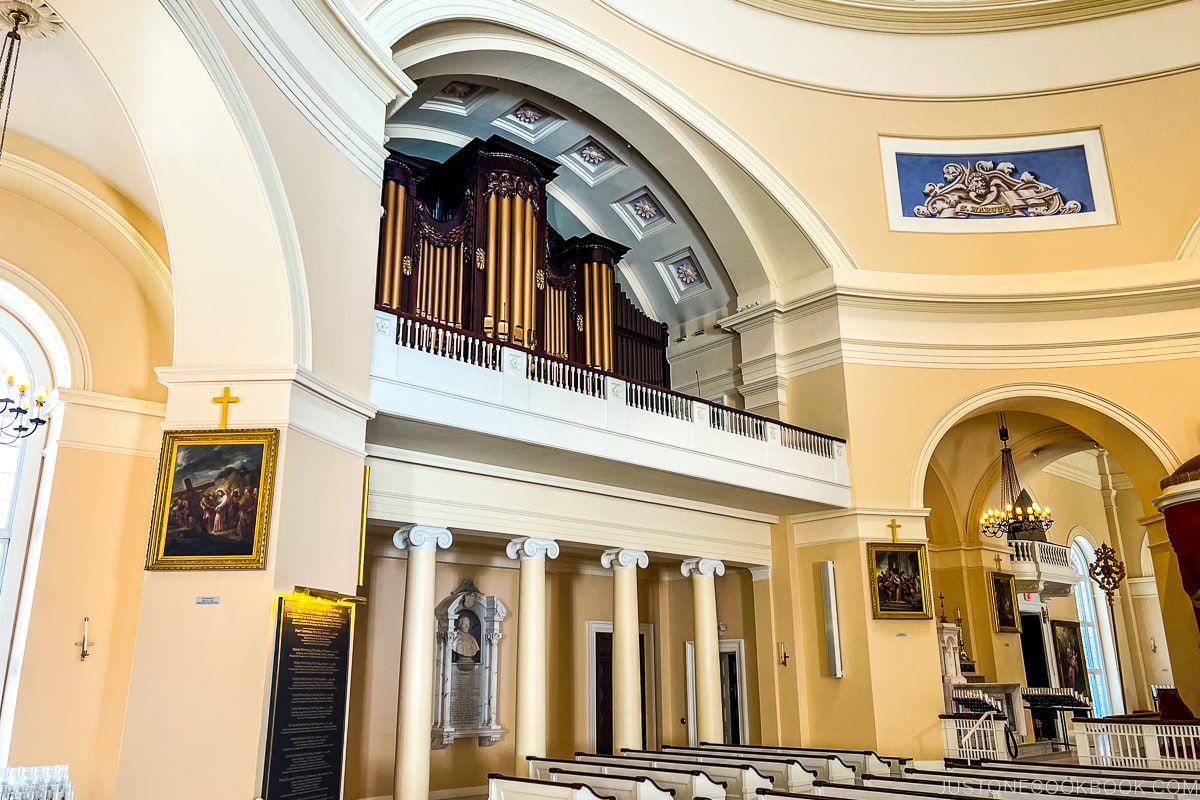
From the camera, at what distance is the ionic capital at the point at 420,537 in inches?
388

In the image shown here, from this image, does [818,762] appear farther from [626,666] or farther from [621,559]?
[621,559]

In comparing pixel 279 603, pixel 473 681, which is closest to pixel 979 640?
pixel 473 681

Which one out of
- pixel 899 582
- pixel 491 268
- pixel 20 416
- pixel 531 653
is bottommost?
pixel 531 653

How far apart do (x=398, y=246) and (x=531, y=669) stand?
213 inches

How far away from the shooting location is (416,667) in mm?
9414

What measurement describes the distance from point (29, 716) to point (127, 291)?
4310mm

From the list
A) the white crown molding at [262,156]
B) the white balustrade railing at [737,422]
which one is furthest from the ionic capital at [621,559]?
the white crown molding at [262,156]

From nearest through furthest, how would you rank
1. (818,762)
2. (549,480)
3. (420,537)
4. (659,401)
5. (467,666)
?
(420,537) < (818,762) < (549,480) < (659,401) < (467,666)

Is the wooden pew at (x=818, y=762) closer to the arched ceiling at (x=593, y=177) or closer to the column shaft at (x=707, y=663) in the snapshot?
the column shaft at (x=707, y=663)

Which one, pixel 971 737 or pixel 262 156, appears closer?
pixel 262 156

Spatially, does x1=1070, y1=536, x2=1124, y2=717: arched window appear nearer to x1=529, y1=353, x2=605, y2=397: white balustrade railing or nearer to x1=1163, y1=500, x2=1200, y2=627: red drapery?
x1=1163, y1=500, x2=1200, y2=627: red drapery

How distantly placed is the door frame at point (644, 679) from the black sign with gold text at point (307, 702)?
24.7 feet

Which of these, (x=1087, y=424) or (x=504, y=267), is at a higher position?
(x=504, y=267)

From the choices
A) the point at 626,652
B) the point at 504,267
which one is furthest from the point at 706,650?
the point at 504,267
